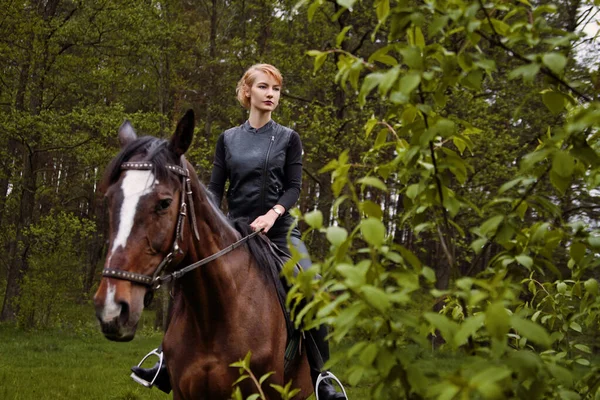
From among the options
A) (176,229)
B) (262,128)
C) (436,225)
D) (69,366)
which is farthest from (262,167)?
(69,366)

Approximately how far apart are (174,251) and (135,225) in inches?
13.5

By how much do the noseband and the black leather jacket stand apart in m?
1.06

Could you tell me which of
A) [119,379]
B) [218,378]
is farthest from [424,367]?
[119,379]

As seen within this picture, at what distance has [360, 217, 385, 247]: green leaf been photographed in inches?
60.0

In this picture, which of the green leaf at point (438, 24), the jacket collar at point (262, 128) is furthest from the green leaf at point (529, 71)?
the jacket collar at point (262, 128)

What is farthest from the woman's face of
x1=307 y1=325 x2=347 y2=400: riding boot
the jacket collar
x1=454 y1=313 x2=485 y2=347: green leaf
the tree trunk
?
the tree trunk

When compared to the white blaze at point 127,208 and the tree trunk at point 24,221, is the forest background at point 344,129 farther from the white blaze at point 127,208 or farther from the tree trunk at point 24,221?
the white blaze at point 127,208

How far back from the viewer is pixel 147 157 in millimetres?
3324

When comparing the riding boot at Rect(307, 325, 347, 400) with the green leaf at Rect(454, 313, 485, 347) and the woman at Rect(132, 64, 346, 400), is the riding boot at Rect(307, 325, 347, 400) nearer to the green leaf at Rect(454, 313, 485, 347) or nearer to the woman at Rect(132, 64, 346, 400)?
the woman at Rect(132, 64, 346, 400)

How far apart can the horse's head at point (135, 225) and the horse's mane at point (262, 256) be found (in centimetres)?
88

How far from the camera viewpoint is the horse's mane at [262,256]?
4258 mm

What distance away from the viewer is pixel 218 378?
3.71m

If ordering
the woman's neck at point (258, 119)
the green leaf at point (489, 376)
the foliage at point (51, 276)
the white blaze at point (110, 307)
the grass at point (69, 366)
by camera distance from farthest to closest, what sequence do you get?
1. the foliage at point (51, 276)
2. the grass at point (69, 366)
3. the woman's neck at point (258, 119)
4. the white blaze at point (110, 307)
5. the green leaf at point (489, 376)

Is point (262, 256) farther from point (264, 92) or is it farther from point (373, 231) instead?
point (373, 231)
